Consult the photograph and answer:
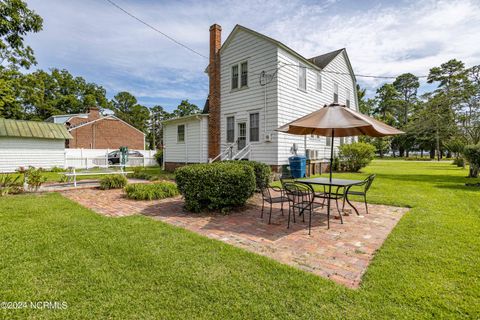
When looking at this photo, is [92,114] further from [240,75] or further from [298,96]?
[298,96]

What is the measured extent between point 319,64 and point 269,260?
15.2m

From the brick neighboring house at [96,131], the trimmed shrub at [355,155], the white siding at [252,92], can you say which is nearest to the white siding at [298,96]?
the white siding at [252,92]

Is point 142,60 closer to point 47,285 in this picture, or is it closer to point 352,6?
point 352,6

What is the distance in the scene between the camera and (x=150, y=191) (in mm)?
7641

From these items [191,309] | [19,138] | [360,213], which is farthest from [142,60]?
[191,309]

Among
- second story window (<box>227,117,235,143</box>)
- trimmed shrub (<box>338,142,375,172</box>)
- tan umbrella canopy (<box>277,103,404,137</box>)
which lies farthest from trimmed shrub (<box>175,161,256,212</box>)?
trimmed shrub (<box>338,142,375,172</box>)

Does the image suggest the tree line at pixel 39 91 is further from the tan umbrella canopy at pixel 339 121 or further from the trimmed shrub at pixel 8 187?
the tan umbrella canopy at pixel 339 121

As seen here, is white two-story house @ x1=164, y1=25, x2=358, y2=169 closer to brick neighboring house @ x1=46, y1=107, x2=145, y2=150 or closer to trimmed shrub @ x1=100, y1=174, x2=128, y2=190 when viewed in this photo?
trimmed shrub @ x1=100, y1=174, x2=128, y2=190

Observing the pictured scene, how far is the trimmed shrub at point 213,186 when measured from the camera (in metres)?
5.66

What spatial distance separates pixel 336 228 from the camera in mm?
4680

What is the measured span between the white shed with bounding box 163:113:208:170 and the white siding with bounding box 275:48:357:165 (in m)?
4.93

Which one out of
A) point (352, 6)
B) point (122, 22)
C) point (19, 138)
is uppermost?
point (352, 6)

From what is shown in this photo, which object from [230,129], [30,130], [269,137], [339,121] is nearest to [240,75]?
[230,129]

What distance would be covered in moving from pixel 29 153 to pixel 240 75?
16003 millimetres
